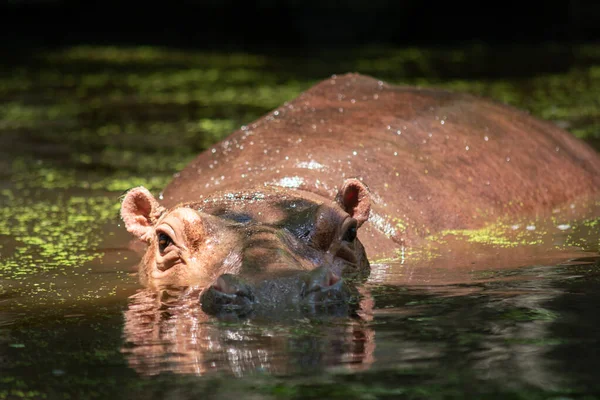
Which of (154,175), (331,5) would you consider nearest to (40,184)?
(154,175)

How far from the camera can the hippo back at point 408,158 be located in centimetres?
703

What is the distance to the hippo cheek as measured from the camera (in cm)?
458

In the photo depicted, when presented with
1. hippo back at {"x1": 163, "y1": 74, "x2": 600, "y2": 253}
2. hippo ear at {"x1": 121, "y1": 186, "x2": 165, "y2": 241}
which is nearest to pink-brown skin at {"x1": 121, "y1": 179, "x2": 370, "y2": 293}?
hippo ear at {"x1": 121, "y1": 186, "x2": 165, "y2": 241}

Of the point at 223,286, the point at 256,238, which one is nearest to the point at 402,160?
the point at 256,238

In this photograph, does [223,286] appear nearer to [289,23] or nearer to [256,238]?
[256,238]

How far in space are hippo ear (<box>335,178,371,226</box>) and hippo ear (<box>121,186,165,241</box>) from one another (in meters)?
1.05

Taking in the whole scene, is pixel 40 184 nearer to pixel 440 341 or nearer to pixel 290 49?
pixel 440 341

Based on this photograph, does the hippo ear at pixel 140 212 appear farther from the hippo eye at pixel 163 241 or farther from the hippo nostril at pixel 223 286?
the hippo nostril at pixel 223 286

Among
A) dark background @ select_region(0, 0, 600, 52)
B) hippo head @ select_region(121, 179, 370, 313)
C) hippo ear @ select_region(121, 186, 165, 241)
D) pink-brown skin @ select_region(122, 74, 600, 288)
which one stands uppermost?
dark background @ select_region(0, 0, 600, 52)

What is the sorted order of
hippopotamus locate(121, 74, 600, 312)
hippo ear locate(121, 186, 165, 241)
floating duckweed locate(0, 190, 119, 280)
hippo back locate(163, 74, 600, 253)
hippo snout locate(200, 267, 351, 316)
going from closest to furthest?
hippo snout locate(200, 267, 351, 316), hippopotamus locate(121, 74, 600, 312), hippo ear locate(121, 186, 165, 241), floating duckweed locate(0, 190, 119, 280), hippo back locate(163, 74, 600, 253)

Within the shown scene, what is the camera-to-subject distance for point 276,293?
456 centimetres

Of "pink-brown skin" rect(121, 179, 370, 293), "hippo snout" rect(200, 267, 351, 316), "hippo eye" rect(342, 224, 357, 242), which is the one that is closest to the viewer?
"hippo snout" rect(200, 267, 351, 316)

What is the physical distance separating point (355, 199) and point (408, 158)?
1.52 metres

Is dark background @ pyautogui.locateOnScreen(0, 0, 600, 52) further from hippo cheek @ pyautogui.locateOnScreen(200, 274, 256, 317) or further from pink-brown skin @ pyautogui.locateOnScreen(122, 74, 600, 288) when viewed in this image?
hippo cheek @ pyautogui.locateOnScreen(200, 274, 256, 317)
